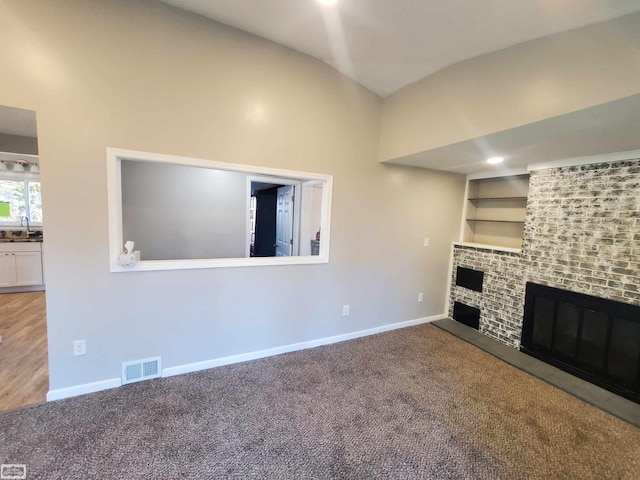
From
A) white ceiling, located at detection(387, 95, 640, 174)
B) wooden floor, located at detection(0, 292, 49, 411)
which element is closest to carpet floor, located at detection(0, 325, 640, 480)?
wooden floor, located at detection(0, 292, 49, 411)

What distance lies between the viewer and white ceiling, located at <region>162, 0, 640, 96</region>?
171 cm

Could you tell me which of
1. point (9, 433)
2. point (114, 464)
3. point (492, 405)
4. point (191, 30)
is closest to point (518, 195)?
point (492, 405)

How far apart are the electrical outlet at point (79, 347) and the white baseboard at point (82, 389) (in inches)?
11.0

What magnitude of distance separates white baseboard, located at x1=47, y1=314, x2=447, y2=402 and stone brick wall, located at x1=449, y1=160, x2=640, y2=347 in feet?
3.51

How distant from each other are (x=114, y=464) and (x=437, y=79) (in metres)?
3.95

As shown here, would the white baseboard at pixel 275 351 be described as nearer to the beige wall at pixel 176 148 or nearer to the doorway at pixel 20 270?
the beige wall at pixel 176 148

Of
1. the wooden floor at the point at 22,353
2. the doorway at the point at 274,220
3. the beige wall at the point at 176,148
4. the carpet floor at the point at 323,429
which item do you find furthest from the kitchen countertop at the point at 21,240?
the carpet floor at the point at 323,429

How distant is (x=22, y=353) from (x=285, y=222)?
3595 millimetres

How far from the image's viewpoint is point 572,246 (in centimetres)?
297

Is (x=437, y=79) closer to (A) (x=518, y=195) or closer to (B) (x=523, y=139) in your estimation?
(B) (x=523, y=139)

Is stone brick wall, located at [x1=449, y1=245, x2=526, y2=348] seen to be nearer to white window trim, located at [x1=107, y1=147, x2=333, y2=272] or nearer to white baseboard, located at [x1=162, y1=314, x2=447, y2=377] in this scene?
white baseboard, located at [x1=162, y1=314, x2=447, y2=377]

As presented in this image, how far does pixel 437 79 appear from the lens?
268 centimetres

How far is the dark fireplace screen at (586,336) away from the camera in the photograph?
257 cm

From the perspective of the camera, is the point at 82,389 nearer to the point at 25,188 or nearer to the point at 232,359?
the point at 232,359
